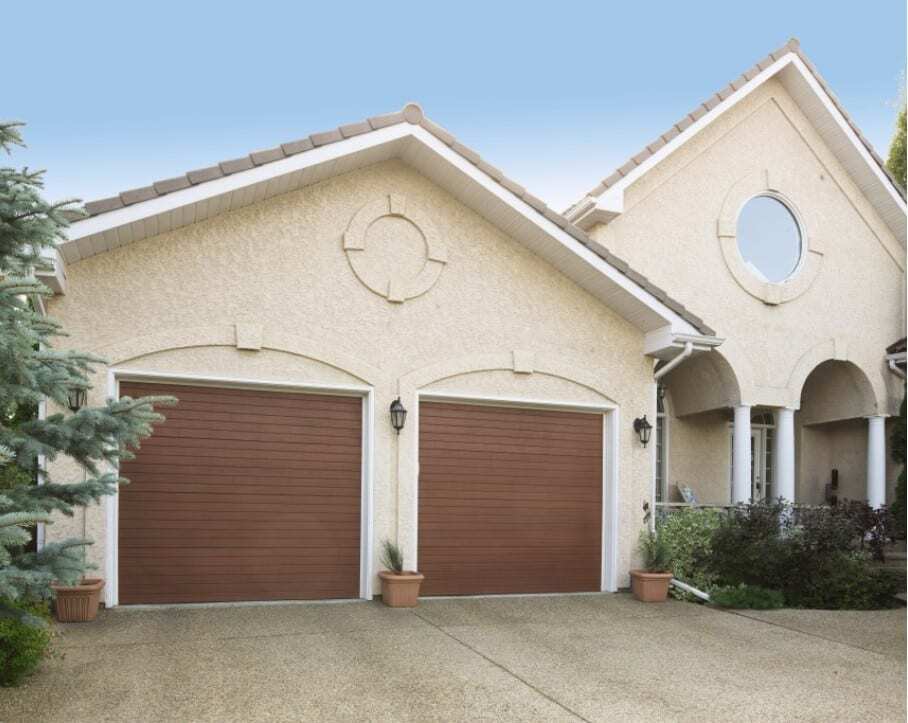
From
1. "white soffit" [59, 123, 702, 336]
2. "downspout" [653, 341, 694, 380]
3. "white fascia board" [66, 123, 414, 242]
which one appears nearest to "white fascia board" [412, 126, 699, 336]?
"white soffit" [59, 123, 702, 336]

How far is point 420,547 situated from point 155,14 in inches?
416

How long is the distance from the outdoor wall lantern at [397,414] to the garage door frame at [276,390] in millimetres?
233

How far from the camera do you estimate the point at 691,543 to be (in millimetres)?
11680

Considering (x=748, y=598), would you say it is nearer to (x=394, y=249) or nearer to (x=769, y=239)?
(x=394, y=249)

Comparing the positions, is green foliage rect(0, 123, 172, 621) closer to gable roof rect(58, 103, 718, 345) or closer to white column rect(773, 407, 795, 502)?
gable roof rect(58, 103, 718, 345)

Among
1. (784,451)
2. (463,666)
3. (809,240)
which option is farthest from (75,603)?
(809,240)

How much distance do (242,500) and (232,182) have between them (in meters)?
3.41

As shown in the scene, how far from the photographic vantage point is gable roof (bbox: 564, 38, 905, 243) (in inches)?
510

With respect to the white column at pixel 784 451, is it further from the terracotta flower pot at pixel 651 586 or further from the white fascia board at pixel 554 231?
the terracotta flower pot at pixel 651 586

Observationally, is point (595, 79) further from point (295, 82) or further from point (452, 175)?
point (452, 175)

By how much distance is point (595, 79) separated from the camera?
20469mm

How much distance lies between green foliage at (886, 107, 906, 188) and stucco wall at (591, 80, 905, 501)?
17.3 ft

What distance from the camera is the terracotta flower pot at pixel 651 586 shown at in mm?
10711

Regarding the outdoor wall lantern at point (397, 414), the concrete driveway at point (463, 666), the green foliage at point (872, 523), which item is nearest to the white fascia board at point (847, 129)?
the green foliage at point (872, 523)
